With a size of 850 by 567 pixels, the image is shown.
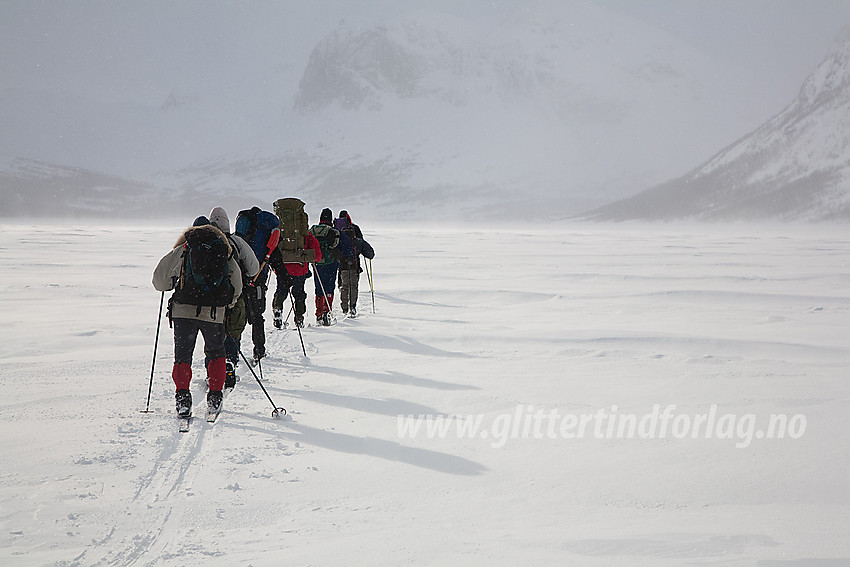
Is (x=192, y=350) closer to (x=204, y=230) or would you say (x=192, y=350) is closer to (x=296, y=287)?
(x=204, y=230)

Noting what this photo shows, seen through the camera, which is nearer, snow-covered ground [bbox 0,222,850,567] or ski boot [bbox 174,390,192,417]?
snow-covered ground [bbox 0,222,850,567]

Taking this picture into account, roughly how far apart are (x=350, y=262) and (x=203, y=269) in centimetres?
547

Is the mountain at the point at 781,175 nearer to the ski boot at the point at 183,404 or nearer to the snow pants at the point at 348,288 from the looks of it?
the snow pants at the point at 348,288

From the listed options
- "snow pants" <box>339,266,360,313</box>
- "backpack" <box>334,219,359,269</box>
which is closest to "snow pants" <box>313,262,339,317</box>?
"backpack" <box>334,219,359,269</box>

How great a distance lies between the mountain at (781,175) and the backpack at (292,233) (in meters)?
158

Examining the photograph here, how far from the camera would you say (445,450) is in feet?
13.8

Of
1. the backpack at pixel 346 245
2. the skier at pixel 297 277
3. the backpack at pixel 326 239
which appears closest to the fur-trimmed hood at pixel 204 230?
the skier at pixel 297 277

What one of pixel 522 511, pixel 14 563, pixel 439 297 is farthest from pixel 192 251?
pixel 439 297

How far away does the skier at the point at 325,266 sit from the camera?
9289 mm

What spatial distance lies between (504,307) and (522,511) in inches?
324

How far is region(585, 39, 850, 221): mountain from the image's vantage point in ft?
500

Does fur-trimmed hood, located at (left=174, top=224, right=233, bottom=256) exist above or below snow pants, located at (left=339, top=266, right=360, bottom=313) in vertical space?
above

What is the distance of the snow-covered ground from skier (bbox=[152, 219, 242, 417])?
418 mm

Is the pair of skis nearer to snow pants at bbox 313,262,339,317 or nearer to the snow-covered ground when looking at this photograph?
the snow-covered ground
